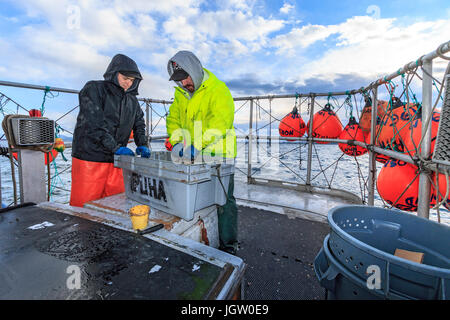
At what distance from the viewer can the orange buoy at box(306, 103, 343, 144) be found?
4.93m

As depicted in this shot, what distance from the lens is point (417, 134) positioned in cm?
196

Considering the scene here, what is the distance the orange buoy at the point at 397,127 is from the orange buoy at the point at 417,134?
0.30 ft

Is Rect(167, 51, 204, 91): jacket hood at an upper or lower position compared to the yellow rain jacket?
upper

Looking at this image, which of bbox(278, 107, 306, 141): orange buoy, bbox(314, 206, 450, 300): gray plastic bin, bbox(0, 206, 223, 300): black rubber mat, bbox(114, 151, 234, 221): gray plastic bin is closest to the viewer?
bbox(0, 206, 223, 300): black rubber mat

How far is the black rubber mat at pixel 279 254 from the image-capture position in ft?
6.23

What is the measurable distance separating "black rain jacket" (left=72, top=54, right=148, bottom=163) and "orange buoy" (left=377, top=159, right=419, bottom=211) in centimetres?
306

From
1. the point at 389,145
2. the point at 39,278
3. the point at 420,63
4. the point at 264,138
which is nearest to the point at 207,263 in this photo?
the point at 39,278

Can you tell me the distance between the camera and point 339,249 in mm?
1182

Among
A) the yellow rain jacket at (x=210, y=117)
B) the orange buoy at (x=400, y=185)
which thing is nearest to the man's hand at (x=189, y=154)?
the yellow rain jacket at (x=210, y=117)

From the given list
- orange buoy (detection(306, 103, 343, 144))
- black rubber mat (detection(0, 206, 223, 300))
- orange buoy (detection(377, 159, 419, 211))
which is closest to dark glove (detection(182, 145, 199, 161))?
black rubber mat (detection(0, 206, 223, 300))

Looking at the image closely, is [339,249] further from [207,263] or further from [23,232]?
[23,232]

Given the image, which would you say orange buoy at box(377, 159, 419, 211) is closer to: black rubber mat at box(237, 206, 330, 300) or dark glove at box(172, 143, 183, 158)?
black rubber mat at box(237, 206, 330, 300)

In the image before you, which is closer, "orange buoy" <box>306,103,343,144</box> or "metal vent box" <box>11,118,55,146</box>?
"metal vent box" <box>11,118,55,146</box>
